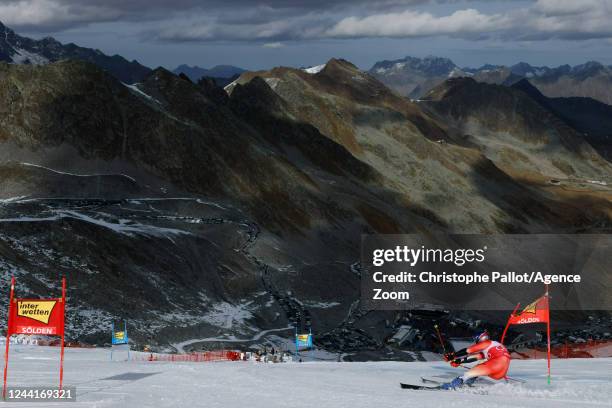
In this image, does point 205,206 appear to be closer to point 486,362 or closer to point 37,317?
point 486,362

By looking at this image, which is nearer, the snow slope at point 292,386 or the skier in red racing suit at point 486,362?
the snow slope at point 292,386

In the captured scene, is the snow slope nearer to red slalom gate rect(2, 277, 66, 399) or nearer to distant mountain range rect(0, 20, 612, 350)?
red slalom gate rect(2, 277, 66, 399)

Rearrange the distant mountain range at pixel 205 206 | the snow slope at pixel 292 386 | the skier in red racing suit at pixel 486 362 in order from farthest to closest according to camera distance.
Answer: the distant mountain range at pixel 205 206 < the skier in red racing suit at pixel 486 362 < the snow slope at pixel 292 386

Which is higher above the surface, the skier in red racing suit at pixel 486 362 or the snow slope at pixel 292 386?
the skier in red racing suit at pixel 486 362

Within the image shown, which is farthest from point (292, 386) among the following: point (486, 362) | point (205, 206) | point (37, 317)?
point (205, 206)

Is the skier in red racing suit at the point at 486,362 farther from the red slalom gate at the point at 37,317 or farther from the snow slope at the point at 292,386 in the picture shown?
the red slalom gate at the point at 37,317

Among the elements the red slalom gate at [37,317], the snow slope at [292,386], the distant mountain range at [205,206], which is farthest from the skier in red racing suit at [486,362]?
the distant mountain range at [205,206]

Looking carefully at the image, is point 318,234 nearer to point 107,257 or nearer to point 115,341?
point 107,257

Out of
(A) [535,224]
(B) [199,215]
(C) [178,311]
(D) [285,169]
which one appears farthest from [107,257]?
(A) [535,224]
